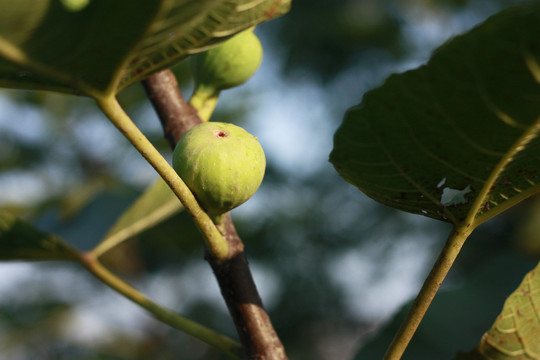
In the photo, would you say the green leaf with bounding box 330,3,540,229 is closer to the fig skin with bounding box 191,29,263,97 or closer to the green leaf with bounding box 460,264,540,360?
the green leaf with bounding box 460,264,540,360

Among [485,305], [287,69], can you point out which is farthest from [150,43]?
[287,69]

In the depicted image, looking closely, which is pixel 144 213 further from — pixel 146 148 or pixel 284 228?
pixel 284 228

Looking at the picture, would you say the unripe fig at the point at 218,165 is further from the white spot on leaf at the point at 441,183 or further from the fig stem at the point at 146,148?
the white spot on leaf at the point at 441,183

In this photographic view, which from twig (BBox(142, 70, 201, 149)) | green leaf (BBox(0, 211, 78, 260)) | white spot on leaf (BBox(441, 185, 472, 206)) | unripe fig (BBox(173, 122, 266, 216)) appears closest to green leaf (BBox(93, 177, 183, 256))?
green leaf (BBox(0, 211, 78, 260))

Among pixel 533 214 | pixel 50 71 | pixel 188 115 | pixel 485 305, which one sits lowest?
pixel 533 214

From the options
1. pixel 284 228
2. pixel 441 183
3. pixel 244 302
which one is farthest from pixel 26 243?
pixel 284 228

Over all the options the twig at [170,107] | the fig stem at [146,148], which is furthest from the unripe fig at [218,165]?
the twig at [170,107]

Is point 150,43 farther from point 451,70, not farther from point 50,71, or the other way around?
point 451,70
